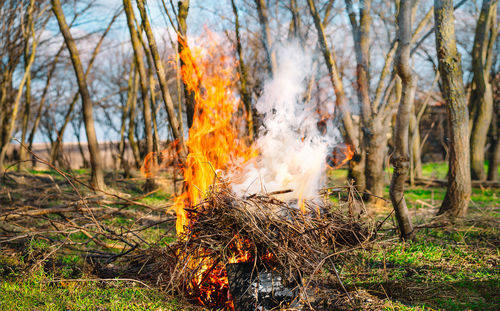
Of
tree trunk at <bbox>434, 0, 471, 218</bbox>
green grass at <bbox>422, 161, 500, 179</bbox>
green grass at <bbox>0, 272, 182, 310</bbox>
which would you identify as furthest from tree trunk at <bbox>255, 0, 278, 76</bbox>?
green grass at <bbox>422, 161, 500, 179</bbox>

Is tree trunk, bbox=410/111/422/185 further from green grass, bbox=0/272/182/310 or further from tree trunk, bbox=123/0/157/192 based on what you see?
green grass, bbox=0/272/182/310

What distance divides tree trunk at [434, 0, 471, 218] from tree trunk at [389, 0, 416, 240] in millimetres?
1504

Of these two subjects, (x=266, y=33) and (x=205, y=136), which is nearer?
(x=205, y=136)

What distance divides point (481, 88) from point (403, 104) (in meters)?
7.81

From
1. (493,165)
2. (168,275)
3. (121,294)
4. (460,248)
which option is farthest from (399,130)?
(493,165)

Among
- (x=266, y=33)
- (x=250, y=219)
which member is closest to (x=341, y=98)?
(x=266, y=33)

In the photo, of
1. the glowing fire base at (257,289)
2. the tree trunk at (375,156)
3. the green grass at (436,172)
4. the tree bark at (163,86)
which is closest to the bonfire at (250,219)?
the glowing fire base at (257,289)

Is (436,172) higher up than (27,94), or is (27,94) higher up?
(27,94)

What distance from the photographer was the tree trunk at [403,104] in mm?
4785

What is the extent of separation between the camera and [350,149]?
8.31m

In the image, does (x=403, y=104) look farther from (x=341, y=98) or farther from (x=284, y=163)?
(x=341, y=98)

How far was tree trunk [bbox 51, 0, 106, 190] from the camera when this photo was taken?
8.15 meters

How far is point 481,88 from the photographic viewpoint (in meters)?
11.0

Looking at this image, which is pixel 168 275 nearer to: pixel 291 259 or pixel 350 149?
pixel 291 259
